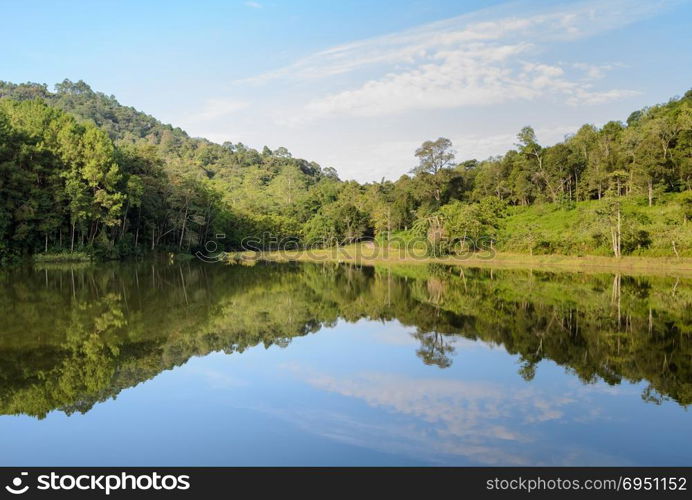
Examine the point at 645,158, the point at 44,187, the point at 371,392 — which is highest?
the point at 645,158

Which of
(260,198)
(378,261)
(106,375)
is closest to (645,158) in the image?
(378,261)

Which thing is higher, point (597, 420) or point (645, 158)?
point (645, 158)

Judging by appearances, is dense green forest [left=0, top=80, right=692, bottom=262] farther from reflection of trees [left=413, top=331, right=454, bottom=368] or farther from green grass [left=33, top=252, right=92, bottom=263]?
reflection of trees [left=413, top=331, right=454, bottom=368]

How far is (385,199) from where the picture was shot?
2781 inches

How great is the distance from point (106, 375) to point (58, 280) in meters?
19.4

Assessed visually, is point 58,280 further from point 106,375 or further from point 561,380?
point 561,380

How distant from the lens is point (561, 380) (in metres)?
9.93
